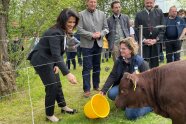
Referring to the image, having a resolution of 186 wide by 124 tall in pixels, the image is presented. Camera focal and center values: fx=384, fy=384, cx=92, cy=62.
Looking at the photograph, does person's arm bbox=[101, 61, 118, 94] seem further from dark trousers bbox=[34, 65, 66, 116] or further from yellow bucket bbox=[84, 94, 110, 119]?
dark trousers bbox=[34, 65, 66, 116]

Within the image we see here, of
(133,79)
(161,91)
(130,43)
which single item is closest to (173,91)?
(161,91)

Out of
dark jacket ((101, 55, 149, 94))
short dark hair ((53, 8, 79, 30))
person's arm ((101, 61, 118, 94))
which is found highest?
short dark hair ((53, 8, 79, 30))

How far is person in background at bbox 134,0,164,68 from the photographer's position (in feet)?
28.1

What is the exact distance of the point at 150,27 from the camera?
28.2 ft

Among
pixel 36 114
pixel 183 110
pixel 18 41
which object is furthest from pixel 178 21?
pixel 183 110

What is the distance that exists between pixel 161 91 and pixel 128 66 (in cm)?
153

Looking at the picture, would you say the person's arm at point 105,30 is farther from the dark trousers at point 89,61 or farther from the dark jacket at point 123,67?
the dark jacket at point 123,67

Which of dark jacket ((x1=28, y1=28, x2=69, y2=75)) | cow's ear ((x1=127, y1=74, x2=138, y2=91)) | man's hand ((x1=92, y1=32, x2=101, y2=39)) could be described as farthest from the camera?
man's hand ((x1=92, y1=32, x2=101, y2=39))

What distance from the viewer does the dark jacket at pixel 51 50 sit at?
591 cm

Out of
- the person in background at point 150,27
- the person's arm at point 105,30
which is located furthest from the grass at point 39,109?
the person in background at point 150,27

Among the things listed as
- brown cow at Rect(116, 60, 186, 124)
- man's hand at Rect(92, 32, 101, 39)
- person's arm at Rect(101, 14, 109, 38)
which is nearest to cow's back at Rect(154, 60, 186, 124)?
brown cow at Rect(116, 60, 186, 124)

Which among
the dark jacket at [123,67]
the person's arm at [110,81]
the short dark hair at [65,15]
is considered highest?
the short dark hair at [65,15]

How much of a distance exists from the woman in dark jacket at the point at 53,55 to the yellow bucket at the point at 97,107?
0.60 metres

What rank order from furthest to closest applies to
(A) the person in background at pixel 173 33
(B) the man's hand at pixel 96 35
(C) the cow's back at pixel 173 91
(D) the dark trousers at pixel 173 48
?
1. (D) the dark trousers at pixel 173 48
2. (A) the person in background at pixel 173 33
3. (B) the man's hand at pixel 96 35
4. (C) the cow's back at pixel 173 91
